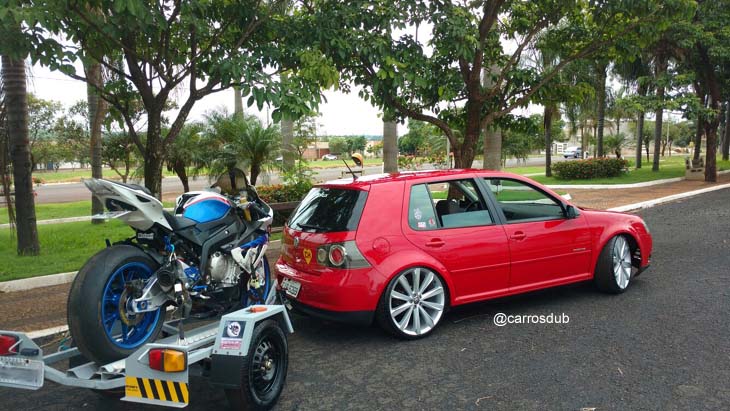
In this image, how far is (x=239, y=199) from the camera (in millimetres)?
4555

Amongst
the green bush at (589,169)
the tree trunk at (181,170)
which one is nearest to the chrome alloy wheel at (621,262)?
the tree trunk at (181,170)

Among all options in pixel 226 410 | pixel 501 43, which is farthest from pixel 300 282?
pixel 501 43

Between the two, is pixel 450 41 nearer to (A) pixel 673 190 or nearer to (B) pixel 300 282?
(B) pixel 300 282

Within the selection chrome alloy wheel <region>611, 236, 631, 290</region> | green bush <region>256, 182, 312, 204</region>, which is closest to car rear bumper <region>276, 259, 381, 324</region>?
chrome alloy wheel <region>611, 236, 631, 290</region>

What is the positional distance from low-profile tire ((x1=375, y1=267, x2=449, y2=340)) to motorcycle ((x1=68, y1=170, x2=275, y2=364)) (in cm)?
108

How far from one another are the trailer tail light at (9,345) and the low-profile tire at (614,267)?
5.36 m

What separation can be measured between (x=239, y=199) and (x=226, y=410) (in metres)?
1.74

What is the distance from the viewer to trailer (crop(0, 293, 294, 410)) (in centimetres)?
304

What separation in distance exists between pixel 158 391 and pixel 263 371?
0.71 metres

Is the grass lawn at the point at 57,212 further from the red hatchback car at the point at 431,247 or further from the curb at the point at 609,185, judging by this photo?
the curb at the point at 609,185

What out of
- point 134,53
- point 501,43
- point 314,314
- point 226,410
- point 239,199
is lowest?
point 226,410

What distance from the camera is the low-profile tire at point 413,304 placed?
15.3ft

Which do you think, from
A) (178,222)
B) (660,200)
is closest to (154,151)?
(178,222)

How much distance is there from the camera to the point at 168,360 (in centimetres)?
302
